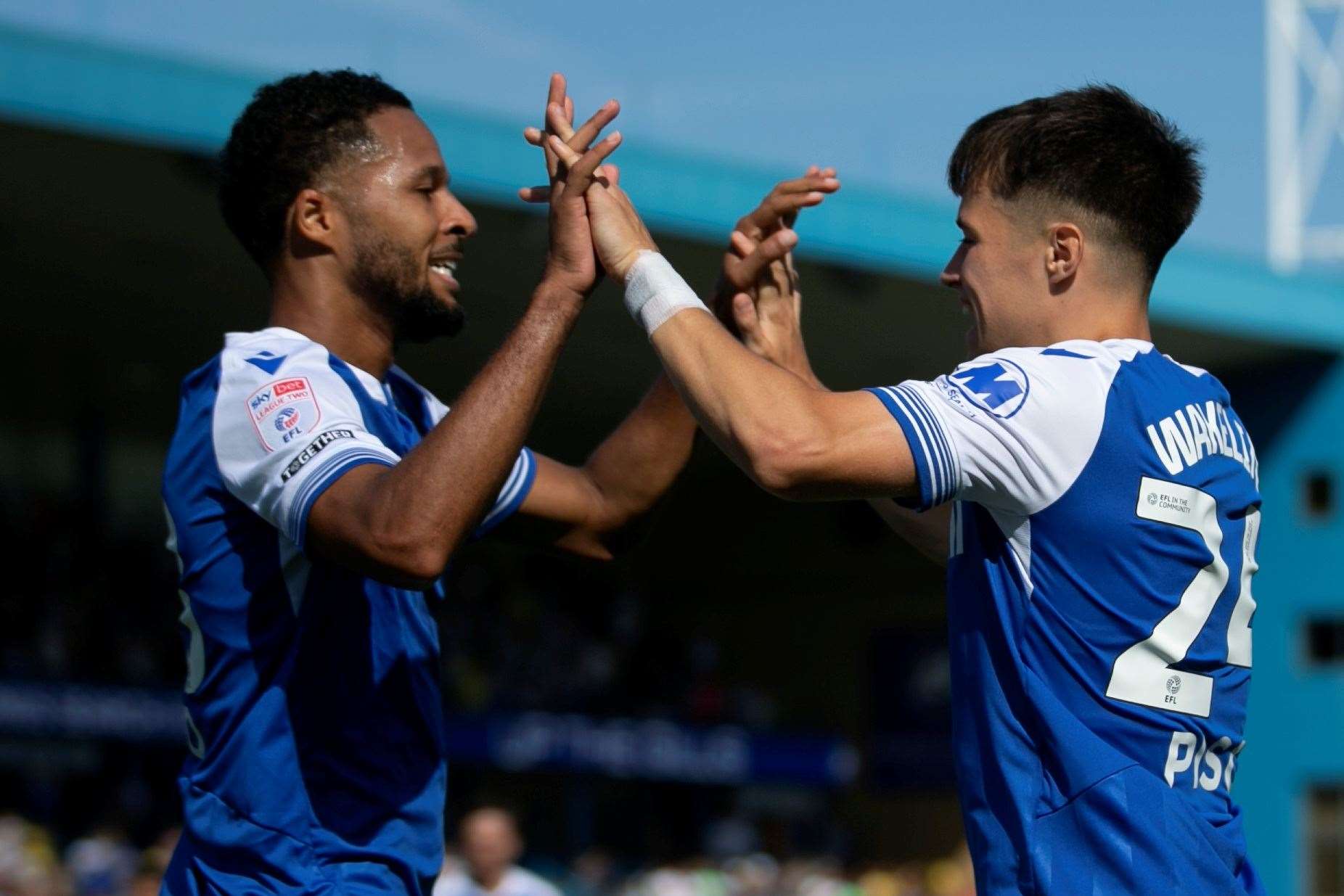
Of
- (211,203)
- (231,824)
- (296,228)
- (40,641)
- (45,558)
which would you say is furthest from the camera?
(45,558)

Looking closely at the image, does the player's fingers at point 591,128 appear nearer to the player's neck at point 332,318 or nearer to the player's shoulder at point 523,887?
the player's neck at point 332,318

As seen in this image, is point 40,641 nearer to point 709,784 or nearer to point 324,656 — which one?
point 709,784

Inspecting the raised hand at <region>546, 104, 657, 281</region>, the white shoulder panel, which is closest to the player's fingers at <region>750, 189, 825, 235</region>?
the raised hand at <region>546, 104, 657, 281</region>

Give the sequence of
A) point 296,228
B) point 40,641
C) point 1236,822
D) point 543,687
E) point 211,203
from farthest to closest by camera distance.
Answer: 1. point 543,687
2. point 40,641
3. point 211,203
4. point 296,228
5. point 1236,822

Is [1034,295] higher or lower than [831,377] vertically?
higher

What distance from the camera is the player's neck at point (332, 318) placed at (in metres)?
3.38

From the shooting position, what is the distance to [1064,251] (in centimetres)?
280

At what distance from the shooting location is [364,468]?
2871 millimetres

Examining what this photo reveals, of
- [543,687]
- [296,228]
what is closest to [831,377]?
[543,687]

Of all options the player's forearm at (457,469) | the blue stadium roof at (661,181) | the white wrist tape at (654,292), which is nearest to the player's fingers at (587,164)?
the white wrist tape at (654,292)

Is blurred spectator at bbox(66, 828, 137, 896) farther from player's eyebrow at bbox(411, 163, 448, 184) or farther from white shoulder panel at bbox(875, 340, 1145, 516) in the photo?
white shoulder panel at bbox(875, 340, 1145, 516)

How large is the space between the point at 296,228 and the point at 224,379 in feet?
1.33

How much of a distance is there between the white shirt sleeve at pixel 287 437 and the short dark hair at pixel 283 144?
15.1 inches

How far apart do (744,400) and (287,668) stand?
0.98 meters
